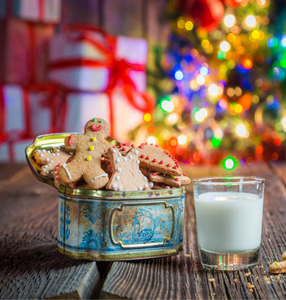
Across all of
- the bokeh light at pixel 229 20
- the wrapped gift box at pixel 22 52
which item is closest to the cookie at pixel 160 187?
the bokeh light at pixel 229 20

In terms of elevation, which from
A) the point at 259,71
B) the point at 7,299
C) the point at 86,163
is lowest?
the point at 7,299

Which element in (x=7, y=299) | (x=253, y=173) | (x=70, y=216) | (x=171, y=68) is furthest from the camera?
(x=171, y=68)

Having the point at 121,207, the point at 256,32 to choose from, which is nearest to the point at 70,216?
the point at 121,207

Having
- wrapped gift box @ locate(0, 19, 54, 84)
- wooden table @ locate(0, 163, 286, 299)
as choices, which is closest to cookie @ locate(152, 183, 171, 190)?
wooden table @ locate(0, 163, 286, 299)

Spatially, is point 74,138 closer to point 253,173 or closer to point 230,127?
point 253,173

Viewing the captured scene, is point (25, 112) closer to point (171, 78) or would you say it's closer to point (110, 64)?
point (110, 64)

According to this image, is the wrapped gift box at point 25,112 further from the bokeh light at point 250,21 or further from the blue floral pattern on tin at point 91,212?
the blue floral pattern on tin at point 91,212

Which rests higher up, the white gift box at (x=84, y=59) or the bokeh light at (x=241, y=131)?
the white gift box at (x=84, y=59)
